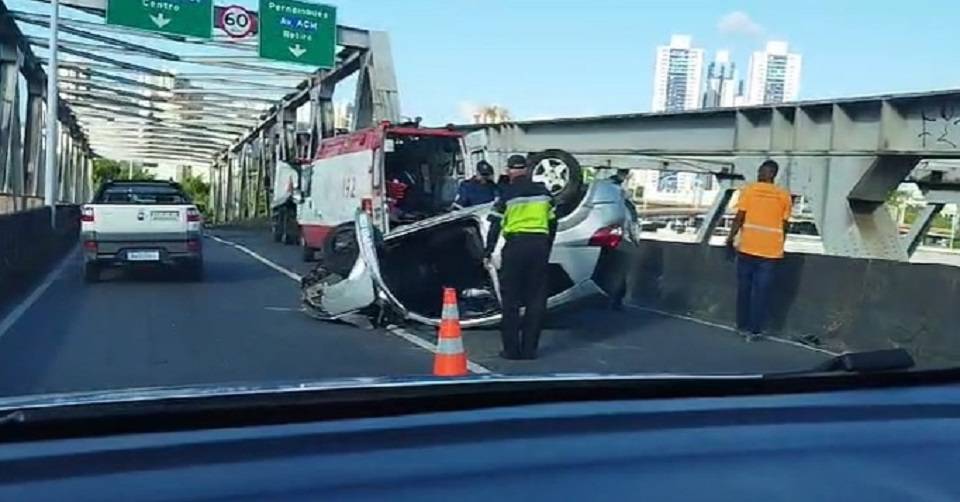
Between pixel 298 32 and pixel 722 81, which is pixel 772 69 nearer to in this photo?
pixel 722 81

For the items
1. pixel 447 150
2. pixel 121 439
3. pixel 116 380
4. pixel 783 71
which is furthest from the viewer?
pixel 783 71

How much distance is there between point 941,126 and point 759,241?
2857 mm

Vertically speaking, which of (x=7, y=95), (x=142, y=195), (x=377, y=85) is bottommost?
(x=142, y=195)

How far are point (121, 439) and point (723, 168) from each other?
670 inches

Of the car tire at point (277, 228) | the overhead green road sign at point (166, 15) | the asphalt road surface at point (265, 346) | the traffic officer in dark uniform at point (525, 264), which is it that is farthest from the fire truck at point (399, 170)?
the car tire at point (277, 228)

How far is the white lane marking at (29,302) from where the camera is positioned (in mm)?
14027

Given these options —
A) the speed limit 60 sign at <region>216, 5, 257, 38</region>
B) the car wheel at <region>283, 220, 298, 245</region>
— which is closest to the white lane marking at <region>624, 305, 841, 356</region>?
the speed limit 60 sign at <region>216, 5, 257, 38</region>

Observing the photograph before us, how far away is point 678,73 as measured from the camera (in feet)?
550

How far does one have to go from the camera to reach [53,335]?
12945 millimetres

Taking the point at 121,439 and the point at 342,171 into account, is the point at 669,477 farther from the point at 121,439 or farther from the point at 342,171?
the point at 342,171

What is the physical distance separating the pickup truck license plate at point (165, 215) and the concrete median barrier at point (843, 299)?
8977mm

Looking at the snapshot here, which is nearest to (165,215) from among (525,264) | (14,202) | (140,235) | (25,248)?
(140,235)

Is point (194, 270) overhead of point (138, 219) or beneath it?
beneath

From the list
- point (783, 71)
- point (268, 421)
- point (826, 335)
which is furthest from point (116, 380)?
point (783, 71)
